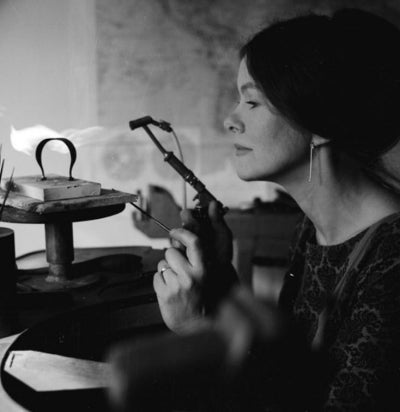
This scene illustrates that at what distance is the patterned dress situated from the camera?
77cm

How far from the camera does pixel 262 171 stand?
99 cm

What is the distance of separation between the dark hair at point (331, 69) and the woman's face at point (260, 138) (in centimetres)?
2

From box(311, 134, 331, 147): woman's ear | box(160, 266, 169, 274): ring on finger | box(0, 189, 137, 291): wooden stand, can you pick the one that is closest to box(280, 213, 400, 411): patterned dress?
box(311, 134, 331, 147): woman's ear

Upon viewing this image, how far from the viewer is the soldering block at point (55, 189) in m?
1.10

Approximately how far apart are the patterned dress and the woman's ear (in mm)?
193

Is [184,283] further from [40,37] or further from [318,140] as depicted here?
[40,37]

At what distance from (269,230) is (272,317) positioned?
88.3 inches

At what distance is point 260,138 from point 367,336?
0.41m

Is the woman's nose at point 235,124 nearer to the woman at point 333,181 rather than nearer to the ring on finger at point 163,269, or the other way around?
the woman at point 333,181

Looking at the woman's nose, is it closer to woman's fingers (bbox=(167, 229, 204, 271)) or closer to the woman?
the woman

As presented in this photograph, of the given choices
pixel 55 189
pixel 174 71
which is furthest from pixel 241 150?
pixel 174 71

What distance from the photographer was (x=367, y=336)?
793 mm

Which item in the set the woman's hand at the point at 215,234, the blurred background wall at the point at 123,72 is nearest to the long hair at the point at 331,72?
the woman's hand at the point at 215,234

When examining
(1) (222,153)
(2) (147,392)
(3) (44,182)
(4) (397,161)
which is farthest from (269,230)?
(2) (147,392)
